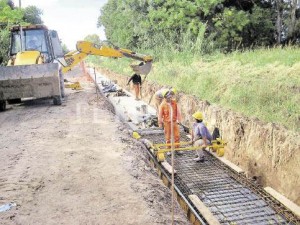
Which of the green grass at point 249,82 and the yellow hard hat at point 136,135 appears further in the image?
the yellow hard hat at point 136,135

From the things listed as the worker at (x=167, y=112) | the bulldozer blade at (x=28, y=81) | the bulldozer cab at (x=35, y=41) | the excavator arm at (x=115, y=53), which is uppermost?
the bulldozer cab at (x=35, y=41)

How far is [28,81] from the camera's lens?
1148 centimetres

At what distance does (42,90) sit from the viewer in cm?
1163

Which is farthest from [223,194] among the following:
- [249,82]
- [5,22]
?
[5,22]

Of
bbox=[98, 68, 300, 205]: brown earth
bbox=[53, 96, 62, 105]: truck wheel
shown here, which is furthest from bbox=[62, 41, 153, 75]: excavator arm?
bbox=[98, 68, 300, 205]: brown earth

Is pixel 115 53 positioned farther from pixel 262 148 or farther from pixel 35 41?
pixel 262 148

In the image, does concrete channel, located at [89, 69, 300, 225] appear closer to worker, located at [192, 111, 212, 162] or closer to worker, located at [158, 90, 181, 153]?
worker, located at [192, 111, 212, 162]

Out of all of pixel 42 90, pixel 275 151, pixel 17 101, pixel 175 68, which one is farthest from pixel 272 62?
pixel 17 101

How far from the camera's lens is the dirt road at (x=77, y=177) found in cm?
431

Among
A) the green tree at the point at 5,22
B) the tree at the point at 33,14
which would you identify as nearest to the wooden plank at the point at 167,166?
the green tree at the point at 5,22

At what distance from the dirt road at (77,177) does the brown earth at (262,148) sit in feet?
6.66

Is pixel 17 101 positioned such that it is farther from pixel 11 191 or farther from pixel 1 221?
pixel 1 221

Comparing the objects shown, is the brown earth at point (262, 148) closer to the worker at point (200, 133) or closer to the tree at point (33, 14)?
the worker at point (200, 133)

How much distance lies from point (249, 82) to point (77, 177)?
5909mm
